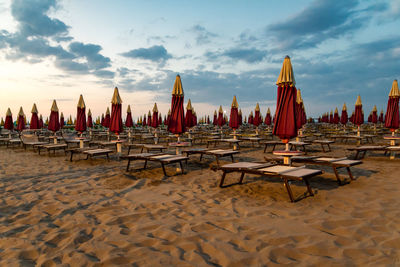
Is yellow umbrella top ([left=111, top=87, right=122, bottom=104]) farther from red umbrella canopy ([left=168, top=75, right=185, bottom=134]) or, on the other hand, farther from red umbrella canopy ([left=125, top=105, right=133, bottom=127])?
red umbrella canopy ([left=125, top=105, right=133, bottom=127])

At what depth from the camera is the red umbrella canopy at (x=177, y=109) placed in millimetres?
7766

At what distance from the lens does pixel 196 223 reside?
369 cm

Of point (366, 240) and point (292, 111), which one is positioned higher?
point (292, 111)

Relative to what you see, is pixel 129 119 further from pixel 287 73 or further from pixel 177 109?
pixel 287 73

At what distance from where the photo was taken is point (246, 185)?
5852 millimetres

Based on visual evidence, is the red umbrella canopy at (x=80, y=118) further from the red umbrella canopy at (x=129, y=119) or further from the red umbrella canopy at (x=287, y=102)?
the red umbrella canopy at (x=287, y=102)

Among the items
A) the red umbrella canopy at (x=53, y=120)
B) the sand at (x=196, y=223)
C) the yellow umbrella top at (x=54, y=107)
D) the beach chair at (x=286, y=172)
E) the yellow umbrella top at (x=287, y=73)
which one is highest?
the yellow umbrella top at (x=287, y=73)

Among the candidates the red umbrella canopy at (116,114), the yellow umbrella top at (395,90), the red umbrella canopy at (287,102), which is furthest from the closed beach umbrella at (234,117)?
the red umbrella canopy at (287,102)

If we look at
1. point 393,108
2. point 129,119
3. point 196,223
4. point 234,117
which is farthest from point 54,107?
point 393,108

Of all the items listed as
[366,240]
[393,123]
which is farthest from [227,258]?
[393,123]

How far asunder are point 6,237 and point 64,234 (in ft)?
2.29

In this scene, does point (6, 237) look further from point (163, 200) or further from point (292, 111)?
point (292, 111)

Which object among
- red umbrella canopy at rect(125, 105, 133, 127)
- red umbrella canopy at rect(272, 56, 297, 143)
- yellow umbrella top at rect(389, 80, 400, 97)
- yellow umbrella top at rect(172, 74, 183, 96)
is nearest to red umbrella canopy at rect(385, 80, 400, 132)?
yellow umbrella top at rect(389, 80, 400, 97)

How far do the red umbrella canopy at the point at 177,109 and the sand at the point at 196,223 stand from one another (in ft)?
6.67
